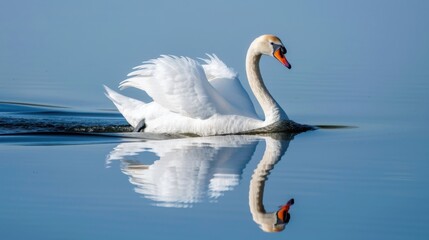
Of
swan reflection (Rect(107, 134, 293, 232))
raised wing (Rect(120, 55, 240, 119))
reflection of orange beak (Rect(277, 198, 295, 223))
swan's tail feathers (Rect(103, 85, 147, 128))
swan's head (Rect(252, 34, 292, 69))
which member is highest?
swan's head (Rect(252, 34, 292, 69))

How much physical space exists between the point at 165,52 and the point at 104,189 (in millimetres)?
10068

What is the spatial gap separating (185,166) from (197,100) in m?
2.36

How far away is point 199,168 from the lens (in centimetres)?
935

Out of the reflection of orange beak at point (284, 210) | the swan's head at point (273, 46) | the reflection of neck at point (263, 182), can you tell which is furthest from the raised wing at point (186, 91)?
the reflection of orange beak at point (284, 210)

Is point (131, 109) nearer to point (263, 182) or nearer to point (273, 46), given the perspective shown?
point (273, 46)

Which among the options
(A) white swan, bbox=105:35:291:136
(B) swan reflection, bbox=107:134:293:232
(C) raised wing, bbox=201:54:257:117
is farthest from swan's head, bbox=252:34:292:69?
(B) swan reflection, bbox=107:134:293:232

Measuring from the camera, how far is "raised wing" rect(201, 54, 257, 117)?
12.2 metres

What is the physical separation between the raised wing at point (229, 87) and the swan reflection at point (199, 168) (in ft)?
2.06

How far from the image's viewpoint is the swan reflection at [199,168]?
7.93 metres

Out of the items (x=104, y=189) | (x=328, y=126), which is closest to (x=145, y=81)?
(x=328, y=126)

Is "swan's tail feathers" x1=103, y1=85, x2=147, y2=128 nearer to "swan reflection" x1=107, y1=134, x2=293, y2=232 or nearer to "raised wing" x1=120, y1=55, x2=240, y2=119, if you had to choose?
"raised wing" x1=120, y1=55, x2=240, y2=119

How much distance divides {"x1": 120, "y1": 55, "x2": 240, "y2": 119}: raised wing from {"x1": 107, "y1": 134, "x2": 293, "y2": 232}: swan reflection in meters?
0.41

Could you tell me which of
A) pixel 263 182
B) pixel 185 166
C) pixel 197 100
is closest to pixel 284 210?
pixel 263 182

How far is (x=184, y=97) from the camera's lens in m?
11.8
